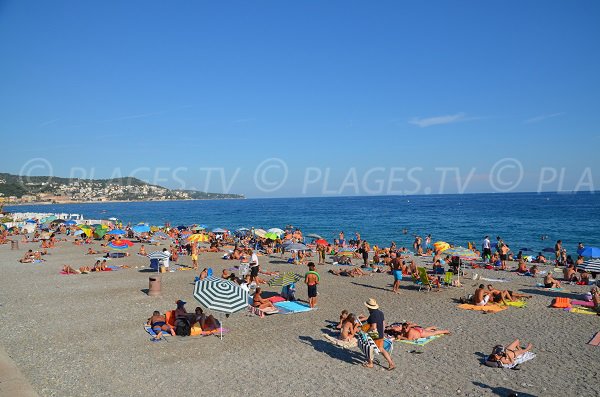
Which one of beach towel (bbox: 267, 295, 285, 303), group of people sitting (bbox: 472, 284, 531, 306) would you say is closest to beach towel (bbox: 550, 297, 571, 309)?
group of people sitting (bbox: 472, 284, 531, 306)

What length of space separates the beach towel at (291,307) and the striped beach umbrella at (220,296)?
8.94 ft

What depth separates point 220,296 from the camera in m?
9.45

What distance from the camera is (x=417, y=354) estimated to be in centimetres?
866

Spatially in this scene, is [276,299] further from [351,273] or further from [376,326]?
[351,273]

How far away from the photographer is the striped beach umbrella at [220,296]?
926 cm

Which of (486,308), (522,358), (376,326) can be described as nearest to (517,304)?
(486,308)

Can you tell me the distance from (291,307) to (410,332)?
159 inches

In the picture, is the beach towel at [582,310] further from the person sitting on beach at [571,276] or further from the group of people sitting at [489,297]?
the person sitting on beach at [571,276]

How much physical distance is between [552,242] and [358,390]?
38201mm

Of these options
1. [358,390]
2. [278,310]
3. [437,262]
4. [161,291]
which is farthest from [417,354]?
[437,262]

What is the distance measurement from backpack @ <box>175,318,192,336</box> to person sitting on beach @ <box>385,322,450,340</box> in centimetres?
474

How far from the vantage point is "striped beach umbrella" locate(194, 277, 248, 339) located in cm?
926

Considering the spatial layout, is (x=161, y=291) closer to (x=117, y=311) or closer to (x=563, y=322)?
(x=117, y=311)

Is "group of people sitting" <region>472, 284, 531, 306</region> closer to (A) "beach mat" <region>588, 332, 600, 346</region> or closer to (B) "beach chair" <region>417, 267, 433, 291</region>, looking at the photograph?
(B) "beach chair" <region>417, 267, 433, 291</region>
